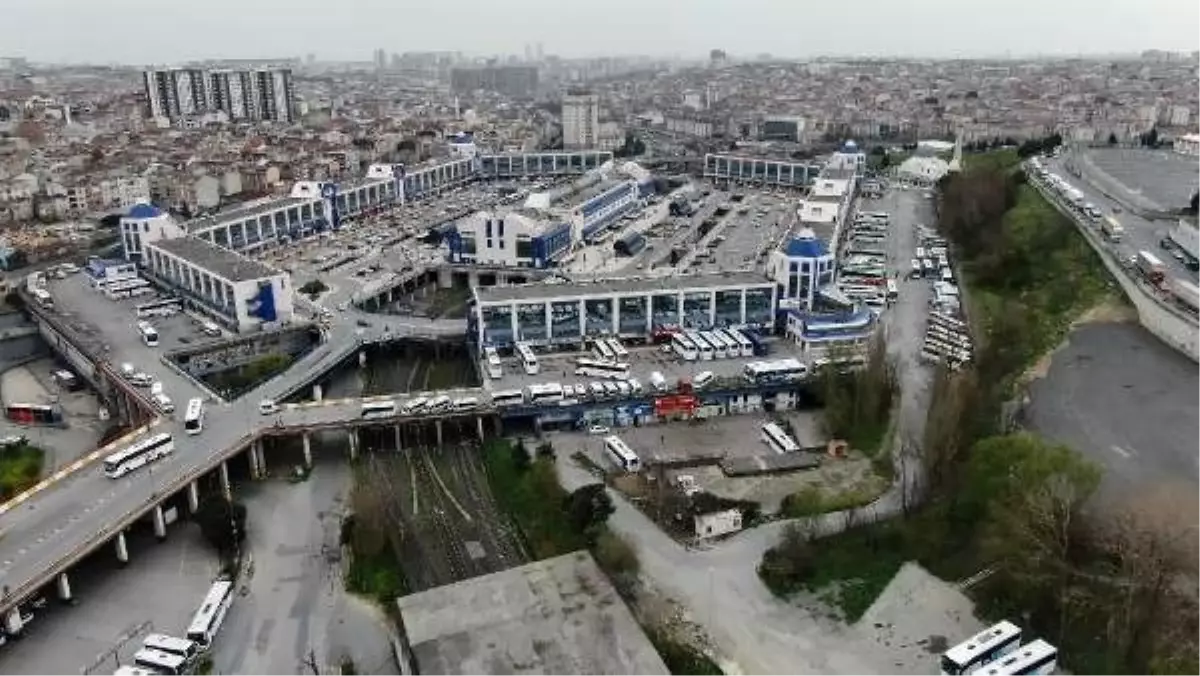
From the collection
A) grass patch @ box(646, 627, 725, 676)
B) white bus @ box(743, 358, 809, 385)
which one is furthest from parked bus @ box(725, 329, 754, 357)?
grass patch @ box(646, 627, 725, 676)

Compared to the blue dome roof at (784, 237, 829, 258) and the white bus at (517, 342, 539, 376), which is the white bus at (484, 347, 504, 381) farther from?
the blue dome roof at (784, 237, 829, 258)

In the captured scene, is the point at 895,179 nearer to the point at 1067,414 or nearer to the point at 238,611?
the point at 1067,414

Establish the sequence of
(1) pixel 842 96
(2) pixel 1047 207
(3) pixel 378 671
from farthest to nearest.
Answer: (1) pixel 842 96, (2) pixel 1047 207, (3) pixel 378 671

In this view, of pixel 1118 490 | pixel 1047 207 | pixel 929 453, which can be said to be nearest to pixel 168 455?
pixel 929 453

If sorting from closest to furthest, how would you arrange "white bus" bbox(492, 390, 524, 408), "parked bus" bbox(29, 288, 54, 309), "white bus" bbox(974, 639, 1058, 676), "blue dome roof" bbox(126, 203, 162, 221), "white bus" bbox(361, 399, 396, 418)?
"white bus" bbox(974, 639, 1058, 676) → "white bus" bbox(361, 399, 396, 418) → "white bus" bbox(492, 390, 524, 408) → "parked bus" bbox(29, 288, 54, 309) → "blue dome roof" bbox(126, 203, 162, 221)

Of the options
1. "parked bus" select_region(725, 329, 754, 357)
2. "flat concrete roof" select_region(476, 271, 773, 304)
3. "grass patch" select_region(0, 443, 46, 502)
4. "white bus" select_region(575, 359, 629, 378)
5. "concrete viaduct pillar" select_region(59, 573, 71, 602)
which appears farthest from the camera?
"flat concrete roof" select_region(476, 271, 773, 304)

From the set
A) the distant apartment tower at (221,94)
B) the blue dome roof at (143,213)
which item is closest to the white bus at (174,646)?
the blue dome roof at (143,213)

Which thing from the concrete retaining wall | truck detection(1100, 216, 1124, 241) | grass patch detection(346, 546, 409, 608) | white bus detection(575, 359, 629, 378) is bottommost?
grass patch detection(346, 546, 409, 608)
